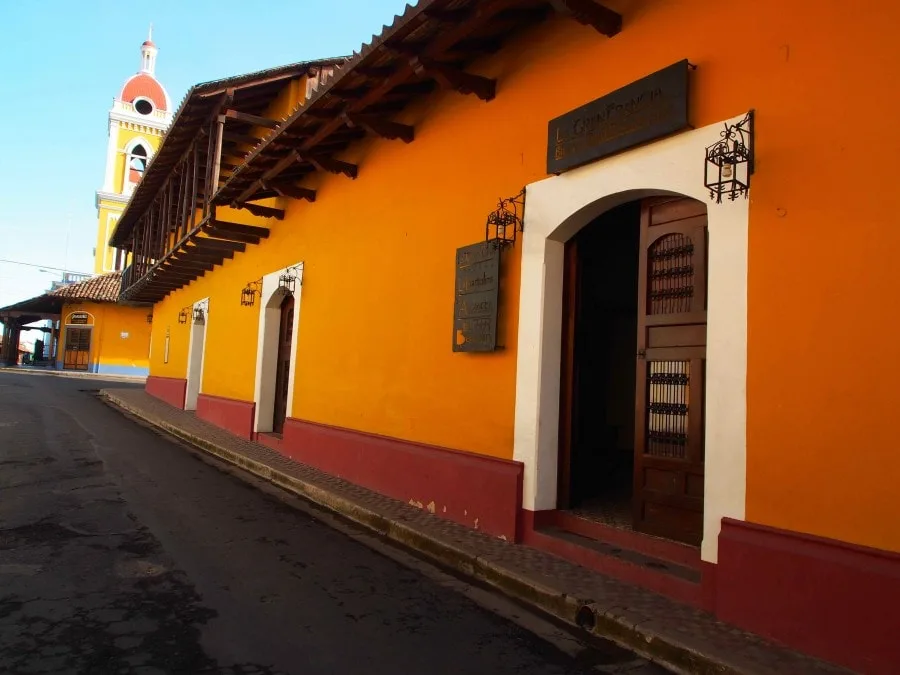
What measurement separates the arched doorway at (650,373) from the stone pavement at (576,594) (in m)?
0.67

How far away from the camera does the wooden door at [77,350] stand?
33.5 meters

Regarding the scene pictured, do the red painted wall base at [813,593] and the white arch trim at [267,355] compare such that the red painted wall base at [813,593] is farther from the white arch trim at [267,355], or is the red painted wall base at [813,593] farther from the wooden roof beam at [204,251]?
the wooden roof beam at [204,251]

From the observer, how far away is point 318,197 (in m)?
9.65

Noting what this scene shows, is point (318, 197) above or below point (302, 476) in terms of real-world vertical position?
above

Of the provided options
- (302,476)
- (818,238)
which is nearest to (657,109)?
(818,238)

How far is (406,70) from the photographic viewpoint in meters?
6.08

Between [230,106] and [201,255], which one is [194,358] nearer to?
[201,255]

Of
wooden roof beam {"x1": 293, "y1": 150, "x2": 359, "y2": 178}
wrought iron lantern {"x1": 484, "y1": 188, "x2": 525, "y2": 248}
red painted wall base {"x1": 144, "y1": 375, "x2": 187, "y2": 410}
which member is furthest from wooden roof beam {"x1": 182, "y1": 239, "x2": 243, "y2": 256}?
wrought iron lantern {"x1": 484, "y1": 188, "x2": 525, "y2": 248}

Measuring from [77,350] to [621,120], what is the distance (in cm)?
3620

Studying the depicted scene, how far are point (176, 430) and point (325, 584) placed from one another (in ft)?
31.1

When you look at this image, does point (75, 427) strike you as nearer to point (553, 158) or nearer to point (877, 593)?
point (553, 158)

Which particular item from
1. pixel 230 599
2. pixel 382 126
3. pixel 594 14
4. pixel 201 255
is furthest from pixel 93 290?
pixel 594 14

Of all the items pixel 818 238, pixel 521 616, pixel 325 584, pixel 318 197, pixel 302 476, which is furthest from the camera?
pixel 318 197

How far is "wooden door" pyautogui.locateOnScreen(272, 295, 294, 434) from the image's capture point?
11.1 m
